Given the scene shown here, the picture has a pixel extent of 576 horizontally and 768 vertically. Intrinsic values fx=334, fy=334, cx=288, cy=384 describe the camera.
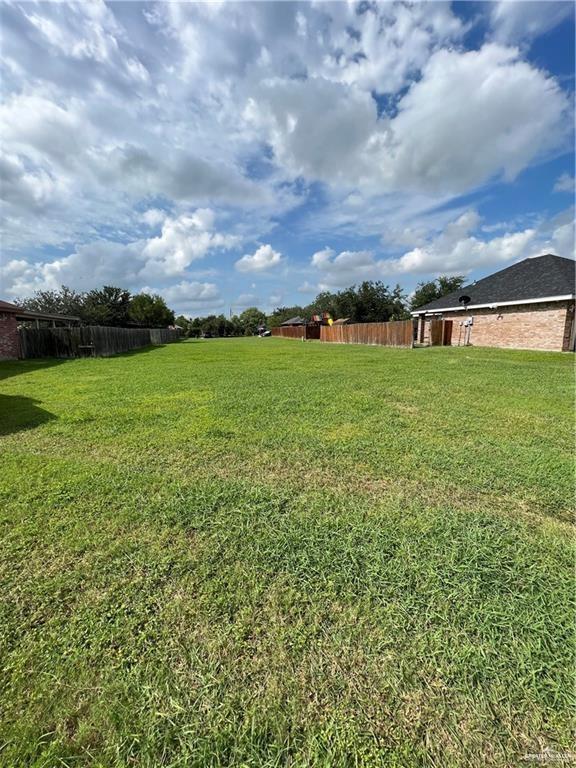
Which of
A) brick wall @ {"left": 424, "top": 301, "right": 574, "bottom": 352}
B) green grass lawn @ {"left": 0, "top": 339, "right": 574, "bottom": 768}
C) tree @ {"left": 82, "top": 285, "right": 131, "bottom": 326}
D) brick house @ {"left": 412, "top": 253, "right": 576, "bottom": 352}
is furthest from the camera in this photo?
tree @ {"left": 82, "top": 285, "right": 131, "bottom": 326}

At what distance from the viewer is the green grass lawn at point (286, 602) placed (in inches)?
48.6

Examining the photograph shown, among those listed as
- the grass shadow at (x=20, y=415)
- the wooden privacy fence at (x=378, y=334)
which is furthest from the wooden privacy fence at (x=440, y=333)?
the grass shadow at (x=20, y=415)

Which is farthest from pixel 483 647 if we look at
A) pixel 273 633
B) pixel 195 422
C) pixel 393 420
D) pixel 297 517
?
pixel 195 422

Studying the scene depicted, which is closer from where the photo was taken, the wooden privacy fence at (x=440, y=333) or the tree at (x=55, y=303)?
the wooden privacy fence at (x=440, y=333)

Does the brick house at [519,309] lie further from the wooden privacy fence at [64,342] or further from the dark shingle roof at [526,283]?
the wooden privacy fence at [64,342]

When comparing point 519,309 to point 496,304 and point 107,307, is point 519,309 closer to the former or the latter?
point 496,304

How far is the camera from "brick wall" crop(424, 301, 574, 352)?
49.8 ft

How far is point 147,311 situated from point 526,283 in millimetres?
47441

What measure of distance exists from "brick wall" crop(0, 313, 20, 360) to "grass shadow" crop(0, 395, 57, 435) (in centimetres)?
1036

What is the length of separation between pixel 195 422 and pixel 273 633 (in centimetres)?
358

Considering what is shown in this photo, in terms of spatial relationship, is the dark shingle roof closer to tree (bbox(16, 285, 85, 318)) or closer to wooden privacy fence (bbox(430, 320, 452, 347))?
wooden privacy fence (bbox(430, 320, 452, 347))

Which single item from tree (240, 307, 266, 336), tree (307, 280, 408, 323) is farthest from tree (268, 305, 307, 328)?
tree (307, 280, 408, 323)

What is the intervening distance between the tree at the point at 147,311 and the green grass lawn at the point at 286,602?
51332 millimetres

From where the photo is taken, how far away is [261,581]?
1.92 meters
